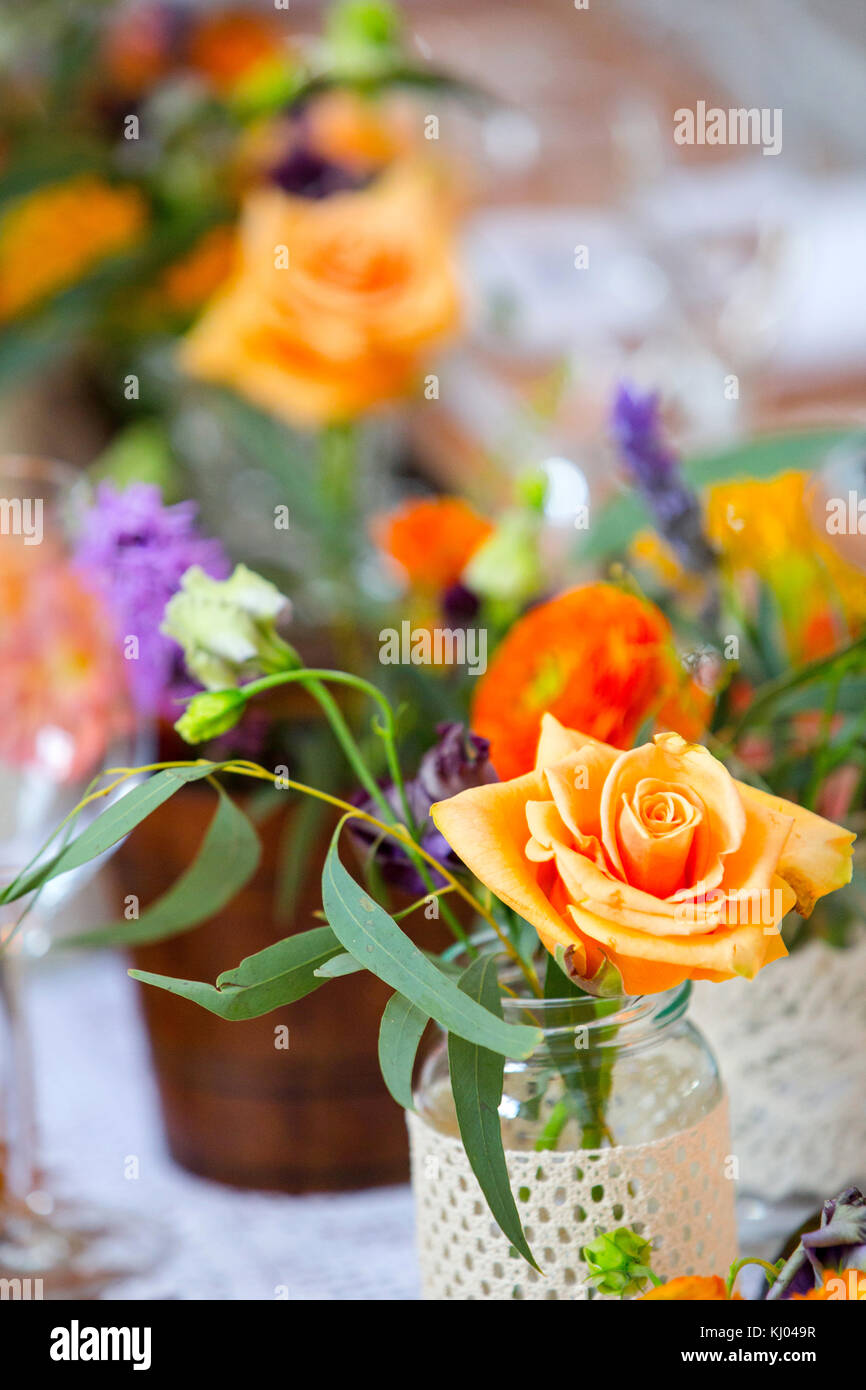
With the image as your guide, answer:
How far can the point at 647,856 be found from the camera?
206 millimetres

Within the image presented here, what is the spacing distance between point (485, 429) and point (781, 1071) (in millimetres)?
594

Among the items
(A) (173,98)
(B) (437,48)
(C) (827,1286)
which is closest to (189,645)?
(C) (827,1286)

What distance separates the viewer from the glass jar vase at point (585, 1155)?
250 millimetres

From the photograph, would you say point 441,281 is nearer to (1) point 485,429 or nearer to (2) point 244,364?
(2) point 244,364

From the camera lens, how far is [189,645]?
26cm

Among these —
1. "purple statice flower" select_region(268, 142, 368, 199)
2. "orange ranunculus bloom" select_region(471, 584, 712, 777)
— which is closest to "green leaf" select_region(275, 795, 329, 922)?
"orange ranunculus bloom" select_region(471, 584, 712, 777)

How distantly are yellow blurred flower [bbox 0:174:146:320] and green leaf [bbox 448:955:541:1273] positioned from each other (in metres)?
0.59

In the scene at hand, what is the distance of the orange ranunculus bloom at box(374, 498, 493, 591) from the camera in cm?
39

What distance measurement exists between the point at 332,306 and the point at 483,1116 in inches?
14.6

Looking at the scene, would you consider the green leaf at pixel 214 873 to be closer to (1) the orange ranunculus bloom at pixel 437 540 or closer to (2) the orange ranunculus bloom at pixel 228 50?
(1) the orange ranunculus bloom at pixel 437 540

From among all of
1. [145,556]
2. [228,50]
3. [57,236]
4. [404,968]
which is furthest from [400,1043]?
[228,50]

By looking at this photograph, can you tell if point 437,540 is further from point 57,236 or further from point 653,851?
point 57,236

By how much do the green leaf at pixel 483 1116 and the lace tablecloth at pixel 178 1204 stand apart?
12 centimetres

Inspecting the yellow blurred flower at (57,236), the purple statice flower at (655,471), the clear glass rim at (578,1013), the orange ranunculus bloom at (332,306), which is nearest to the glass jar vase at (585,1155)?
the clear glass rim at (578,1013)
